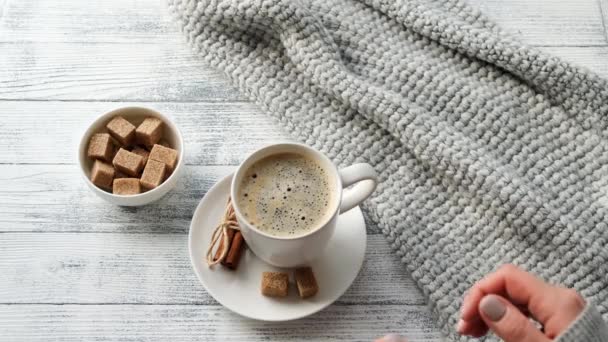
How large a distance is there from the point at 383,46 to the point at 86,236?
54 cm

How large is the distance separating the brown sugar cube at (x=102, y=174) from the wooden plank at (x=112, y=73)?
0.16 metres

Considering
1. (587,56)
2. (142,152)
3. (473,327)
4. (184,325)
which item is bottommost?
(184,325)

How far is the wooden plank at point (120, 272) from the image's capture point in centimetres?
96

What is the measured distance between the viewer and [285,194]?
0.89 metres

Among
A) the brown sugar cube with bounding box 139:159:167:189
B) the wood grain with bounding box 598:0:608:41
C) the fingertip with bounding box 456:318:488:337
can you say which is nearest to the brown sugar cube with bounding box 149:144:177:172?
the brown sugar cube with bounding box 139:159:167:189

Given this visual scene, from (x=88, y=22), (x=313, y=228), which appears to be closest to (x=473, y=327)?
(x=313, y=228)

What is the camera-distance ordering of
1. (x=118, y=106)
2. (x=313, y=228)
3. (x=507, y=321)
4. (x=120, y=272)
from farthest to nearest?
(x=118, y=106), (x=120, y=272), (x=313, y=228), (x=507, y=321)

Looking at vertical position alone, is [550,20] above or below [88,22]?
above

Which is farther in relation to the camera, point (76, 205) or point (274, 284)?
point (76, 205)

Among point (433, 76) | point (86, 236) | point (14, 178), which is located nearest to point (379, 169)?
point (433, 76)

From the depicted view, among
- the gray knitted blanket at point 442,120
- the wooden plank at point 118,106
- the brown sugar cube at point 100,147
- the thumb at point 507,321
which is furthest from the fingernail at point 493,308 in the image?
the brown sugar cube at point 100,147

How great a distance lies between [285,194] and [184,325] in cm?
23

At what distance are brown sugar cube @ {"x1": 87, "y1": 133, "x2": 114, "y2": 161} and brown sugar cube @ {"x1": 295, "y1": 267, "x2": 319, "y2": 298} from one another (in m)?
0.32

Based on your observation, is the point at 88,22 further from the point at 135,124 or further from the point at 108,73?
the point at 135,124
